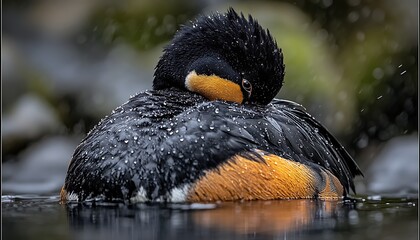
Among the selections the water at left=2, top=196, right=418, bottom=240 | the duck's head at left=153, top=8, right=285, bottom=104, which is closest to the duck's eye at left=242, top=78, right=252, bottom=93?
the duck's head at left=153, top=8, right=285, bottom=104

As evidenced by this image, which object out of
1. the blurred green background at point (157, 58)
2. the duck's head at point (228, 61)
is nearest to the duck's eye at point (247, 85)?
the duck's head at point (228, 61)

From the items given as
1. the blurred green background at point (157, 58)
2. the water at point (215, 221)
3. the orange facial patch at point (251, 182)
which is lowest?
the water at point (215, 221)

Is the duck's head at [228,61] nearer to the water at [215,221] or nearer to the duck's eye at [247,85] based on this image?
the duck's eye at [247,85]

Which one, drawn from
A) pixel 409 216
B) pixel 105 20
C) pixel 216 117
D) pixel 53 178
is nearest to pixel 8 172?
pixel 53 178

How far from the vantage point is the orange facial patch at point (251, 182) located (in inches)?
277

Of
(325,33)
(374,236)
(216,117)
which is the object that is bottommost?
(374,236)

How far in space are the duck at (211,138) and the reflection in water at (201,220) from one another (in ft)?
0.51

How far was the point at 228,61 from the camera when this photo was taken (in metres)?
8.30

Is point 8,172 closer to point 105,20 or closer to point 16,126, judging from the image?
point 16,126

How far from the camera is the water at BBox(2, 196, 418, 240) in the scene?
5902mm

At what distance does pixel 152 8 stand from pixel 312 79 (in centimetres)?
332

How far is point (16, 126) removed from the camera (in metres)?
14.6

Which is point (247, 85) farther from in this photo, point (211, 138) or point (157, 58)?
point (157, 58)

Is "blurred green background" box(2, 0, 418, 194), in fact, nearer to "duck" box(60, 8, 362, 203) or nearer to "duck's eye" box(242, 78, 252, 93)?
"duck" box(60, 8, 362, 203)
